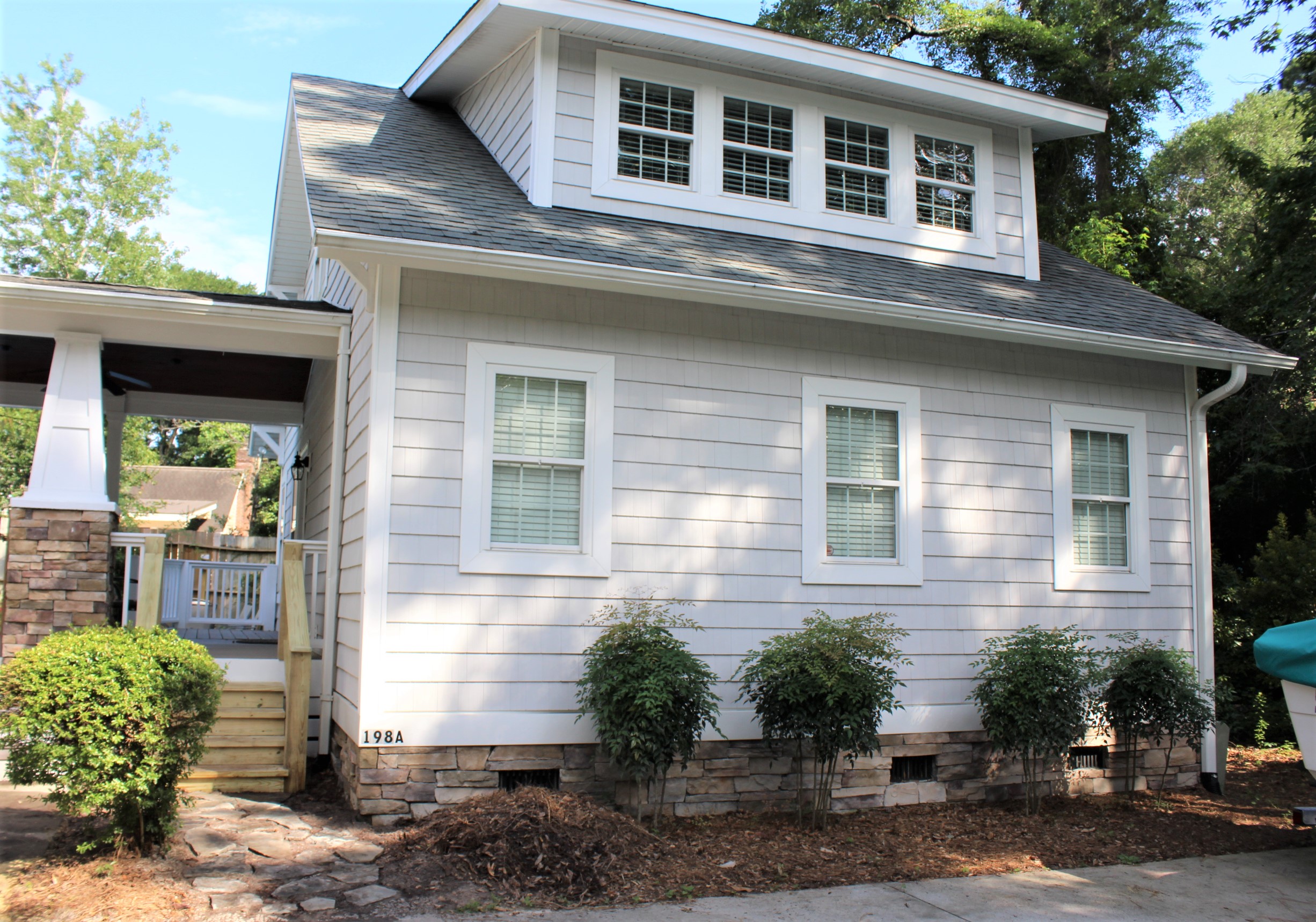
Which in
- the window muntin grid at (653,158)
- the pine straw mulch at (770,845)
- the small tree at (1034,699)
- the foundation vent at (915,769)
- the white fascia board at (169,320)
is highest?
the window muntin grid at (653,158)

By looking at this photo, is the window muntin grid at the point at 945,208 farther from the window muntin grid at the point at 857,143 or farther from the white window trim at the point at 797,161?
the window muntin grid at the point at 857,143

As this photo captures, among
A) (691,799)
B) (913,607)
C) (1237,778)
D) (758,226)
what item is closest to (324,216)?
(758,226)

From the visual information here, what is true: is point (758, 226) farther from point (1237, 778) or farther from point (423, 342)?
point (1237, 778)

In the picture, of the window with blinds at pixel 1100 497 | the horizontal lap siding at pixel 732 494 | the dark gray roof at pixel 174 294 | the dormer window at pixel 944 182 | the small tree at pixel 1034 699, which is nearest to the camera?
the horizontal lap siding at pixel 732 494

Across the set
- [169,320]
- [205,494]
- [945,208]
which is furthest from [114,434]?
[205,494]

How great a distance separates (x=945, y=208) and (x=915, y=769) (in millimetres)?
4878

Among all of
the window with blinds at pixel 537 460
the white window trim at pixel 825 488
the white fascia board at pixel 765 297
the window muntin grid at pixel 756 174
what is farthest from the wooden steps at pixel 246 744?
the window muntin grid at pixel 756 174

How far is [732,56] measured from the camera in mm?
7590

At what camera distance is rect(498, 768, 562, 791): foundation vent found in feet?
19.4

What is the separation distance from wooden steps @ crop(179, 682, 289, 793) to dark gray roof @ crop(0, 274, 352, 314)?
2.70 metres

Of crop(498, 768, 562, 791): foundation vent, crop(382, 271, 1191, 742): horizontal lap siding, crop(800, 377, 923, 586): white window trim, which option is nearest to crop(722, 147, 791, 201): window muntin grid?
crop(382, 271, 1191, 742): horizontal lap siding

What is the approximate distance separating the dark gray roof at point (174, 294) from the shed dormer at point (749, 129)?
6.49ft

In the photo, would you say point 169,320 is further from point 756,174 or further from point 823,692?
point 823,692

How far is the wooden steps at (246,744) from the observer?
616 centimetres
